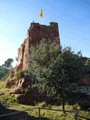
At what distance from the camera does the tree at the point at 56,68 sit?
2512cm

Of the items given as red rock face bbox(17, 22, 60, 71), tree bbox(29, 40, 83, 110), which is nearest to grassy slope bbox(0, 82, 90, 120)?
tree bbox(29, 40, 83, 110)

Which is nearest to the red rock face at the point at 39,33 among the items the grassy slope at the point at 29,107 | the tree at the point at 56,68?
the grassy slope at the point at 29,107

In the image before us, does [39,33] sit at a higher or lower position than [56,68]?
higher

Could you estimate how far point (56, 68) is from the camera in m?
25.1

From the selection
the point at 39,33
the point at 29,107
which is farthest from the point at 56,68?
the point at 39,33

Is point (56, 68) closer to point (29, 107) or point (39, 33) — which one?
point (29, 107)

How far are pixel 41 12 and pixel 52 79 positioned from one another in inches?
950

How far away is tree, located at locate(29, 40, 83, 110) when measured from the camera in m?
25.1

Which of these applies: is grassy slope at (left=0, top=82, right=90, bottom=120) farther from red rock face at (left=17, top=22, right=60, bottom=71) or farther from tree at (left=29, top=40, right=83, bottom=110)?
red rock face at (left=17, top=22, right=60, bottom=71)

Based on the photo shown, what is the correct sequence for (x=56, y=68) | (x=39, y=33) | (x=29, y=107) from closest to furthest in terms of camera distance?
(x=56, y=68) < (x=29, y=107) < (x=39, y=33)

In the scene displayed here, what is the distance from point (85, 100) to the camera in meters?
31.5

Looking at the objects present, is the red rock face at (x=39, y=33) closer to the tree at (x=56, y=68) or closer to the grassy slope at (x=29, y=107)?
the grassy slope at (x=29, y=107)

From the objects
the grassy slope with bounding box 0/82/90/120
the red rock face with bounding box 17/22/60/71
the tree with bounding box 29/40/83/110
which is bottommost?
the grassy slope with bounding box 0/82/90/120

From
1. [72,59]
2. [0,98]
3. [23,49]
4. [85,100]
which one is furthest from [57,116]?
[23,49]
